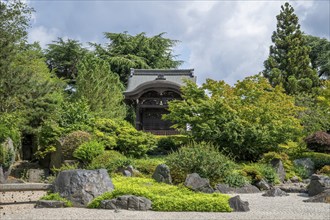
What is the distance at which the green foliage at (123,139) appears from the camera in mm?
15523

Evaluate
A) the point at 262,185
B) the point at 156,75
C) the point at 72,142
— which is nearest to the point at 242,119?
the point at 262,185

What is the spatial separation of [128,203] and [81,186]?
128cm

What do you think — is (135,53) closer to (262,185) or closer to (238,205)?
(262,185)

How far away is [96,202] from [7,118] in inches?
324

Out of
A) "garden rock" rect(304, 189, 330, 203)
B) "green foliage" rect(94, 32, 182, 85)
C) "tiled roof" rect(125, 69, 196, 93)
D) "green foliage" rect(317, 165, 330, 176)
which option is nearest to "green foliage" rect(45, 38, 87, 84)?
"green foliage" rect(94, 32, 182, 85)

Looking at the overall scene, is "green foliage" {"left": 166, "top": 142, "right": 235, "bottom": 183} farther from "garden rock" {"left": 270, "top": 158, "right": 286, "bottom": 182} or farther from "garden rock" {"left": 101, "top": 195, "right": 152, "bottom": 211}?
"garden rock" {"left": 101, "top": 195, "right": 152, "bottom": 211}

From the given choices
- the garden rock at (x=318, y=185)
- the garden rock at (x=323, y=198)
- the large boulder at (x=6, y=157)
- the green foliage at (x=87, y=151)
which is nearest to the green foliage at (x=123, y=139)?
the green foliage at (x=87, y=151)

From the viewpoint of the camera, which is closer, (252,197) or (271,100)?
(252,197)

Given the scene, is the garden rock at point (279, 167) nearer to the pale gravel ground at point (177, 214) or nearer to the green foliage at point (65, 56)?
the pale gravel ground at point (177, 214)

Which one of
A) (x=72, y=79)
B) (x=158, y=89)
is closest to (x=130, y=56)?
(x=72, y=79)

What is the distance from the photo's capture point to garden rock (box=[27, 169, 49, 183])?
15.4m

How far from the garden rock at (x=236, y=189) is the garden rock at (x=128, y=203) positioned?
3707 mm

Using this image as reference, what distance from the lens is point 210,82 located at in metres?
18.1

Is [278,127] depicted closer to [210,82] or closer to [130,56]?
[210,82]
